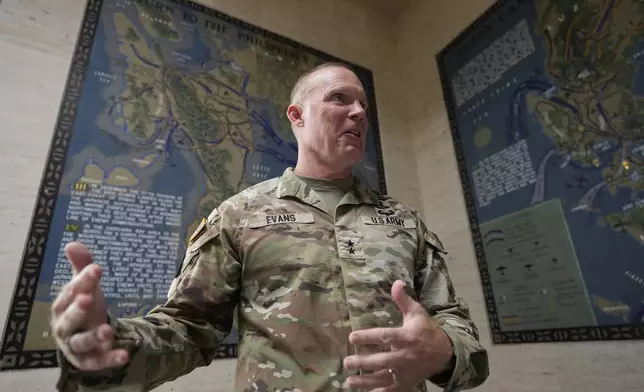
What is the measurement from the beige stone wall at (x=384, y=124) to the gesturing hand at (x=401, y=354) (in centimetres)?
81

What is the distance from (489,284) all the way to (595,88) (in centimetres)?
79

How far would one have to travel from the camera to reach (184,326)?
57 cm

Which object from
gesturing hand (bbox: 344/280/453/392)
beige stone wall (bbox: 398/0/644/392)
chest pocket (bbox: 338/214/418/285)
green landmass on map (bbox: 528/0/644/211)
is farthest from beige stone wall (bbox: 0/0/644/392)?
gesturing hand (bbox: 344/280/453/392)

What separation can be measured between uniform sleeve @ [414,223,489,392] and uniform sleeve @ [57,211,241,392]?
0.36 meters

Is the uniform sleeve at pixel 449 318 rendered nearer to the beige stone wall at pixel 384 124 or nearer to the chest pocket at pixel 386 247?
the chest pocket at pixel 386 247

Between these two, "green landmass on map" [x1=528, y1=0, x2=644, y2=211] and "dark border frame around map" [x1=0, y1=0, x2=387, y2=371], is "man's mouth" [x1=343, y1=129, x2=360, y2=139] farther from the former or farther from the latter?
"green landmass on map" [x1=528, y1=0, x2=644, y2=211]

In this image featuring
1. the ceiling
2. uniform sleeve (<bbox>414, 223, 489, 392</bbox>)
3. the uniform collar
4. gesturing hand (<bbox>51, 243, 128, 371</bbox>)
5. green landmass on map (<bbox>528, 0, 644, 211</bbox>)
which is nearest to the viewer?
gesturing hand (<bbox>51, 243, 128, 371</bbox>)

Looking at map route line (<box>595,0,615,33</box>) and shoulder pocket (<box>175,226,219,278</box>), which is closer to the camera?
shoulder pocket (<box>175,226,219,278</box>)

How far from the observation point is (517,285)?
135cm

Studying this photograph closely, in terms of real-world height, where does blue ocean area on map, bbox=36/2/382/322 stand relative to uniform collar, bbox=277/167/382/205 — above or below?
above

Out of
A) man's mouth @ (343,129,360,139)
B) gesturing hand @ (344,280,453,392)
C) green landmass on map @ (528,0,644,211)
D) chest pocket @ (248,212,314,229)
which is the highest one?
green landmass on map @ (528,0,644,211)

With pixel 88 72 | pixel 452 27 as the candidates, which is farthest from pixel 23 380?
pixel 452 27

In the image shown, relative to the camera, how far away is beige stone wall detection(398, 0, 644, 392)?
1084mm

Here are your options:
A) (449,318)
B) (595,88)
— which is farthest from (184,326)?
(595,88)
